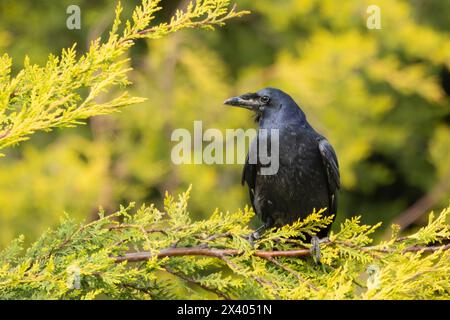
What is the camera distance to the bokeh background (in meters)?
7.48

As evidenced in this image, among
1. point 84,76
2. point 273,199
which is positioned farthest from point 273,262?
point 273,199

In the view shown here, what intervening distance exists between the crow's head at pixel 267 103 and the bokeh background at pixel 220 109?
129 inches

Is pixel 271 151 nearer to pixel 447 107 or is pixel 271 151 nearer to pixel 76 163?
pixel 76 163

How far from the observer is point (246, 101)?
4.15m

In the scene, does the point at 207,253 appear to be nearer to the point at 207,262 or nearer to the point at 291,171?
the point at 207,262

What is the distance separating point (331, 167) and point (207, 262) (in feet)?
4.23

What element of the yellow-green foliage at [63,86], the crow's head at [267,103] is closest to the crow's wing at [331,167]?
the crow's head at [267,103]

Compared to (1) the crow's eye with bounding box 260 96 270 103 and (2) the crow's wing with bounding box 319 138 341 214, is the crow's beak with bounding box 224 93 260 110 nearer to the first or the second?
(1) the crow's eye with bounding box 260 96 270 103

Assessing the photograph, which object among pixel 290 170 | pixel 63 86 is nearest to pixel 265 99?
pixel 290 170

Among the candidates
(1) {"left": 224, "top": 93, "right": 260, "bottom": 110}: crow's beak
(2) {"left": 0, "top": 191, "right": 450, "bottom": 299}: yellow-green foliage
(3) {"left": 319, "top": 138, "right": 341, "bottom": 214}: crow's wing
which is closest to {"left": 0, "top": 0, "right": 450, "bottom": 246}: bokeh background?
(1) {"left": 224, "top": 93, "right": 260, "bottom": 110}: crow's beak

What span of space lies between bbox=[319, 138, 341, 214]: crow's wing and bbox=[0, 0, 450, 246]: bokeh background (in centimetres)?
338

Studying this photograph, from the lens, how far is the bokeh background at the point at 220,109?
7.48m

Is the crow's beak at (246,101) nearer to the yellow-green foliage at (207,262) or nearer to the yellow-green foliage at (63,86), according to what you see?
the yellow-green foliage at (207,262)
